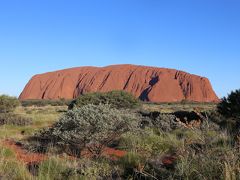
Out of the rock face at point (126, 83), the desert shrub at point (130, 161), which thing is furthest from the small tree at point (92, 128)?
the rock face at point (126, 83)

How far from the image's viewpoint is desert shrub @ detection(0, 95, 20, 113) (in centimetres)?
2958

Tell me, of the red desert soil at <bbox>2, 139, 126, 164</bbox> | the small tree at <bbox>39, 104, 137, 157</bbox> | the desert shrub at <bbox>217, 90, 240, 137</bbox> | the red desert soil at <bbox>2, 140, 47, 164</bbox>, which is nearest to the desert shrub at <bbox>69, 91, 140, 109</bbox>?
the desert shrub at <bbox>217, 90, 240, 137</bbox>

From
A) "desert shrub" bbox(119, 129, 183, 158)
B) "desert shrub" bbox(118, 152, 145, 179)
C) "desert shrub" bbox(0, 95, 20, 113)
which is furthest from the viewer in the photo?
"desert shrub" bbox(0, 95, 20, 113)

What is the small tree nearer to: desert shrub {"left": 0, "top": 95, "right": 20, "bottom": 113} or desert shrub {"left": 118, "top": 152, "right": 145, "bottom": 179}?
desert shrub {"left": 118, "top": 152, "right": 145, "bottom": 179}

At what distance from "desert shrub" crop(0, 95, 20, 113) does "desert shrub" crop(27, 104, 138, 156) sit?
61.8 ft

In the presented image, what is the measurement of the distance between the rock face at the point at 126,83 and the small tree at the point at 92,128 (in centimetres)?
10019

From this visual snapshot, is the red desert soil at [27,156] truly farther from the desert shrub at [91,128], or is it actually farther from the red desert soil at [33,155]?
the desert shrub at [91,128]

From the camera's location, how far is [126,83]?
12731 centimetres

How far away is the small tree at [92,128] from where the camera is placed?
10.4 m

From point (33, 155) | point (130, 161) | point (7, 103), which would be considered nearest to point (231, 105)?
point (33, 155)

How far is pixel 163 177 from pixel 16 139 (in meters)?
9.10

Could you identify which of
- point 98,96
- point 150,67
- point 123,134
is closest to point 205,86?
point 150,67

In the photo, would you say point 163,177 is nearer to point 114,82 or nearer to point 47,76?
point 114,82

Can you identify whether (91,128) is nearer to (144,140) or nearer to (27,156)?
(144,140)
